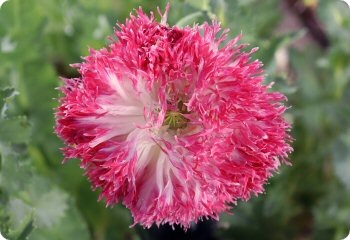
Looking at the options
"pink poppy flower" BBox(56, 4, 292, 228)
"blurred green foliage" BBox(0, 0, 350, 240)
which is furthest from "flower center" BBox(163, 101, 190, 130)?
"blurred green foliage" BBox(0, 0, 350, 240)

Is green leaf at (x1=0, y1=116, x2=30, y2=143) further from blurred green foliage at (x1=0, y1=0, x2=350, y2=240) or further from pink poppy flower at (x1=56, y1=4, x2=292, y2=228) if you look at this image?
pink poppy flower at (x1=56, y1=4, x2=292, y2=228)

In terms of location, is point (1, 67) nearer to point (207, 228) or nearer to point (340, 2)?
point (207, 228)

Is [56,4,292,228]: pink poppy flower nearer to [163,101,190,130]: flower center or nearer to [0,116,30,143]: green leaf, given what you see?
[163,101,190,130]: flower center

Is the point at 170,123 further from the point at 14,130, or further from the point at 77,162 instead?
the point at 77,162

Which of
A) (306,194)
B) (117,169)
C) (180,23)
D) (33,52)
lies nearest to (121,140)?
(117,169)

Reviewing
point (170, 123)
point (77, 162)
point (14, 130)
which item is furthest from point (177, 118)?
point (77, 162)

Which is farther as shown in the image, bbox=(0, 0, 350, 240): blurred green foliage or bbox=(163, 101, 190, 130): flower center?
bbox=(0, 0, 350, 240): blurred green foliage
